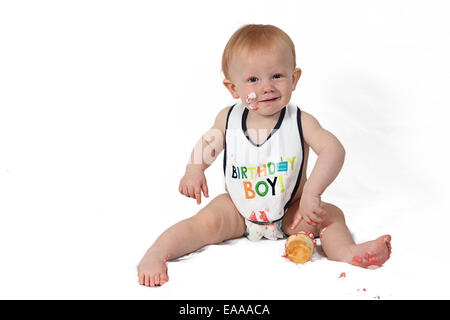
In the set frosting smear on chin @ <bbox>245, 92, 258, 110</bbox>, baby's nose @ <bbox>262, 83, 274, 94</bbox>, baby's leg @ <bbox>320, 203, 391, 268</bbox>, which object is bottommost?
baby's leg @ <bbox>320, 203, 391, 268</bbox>

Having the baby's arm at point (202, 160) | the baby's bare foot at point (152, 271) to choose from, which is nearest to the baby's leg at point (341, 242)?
the baby's arm at point (202, 160)

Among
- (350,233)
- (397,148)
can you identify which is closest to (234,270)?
(350,233)

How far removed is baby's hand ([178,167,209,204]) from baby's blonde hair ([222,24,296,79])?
31 cm

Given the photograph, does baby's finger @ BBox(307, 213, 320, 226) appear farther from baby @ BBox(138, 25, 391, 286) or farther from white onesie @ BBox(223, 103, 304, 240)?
white onesie @ BBox(223, 103, 304, 240)

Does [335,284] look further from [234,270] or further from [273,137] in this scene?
[273,137]

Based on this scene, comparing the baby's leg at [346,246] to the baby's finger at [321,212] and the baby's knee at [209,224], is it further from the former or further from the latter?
the baby's knee at [209,224]

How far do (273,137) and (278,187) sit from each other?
139mm

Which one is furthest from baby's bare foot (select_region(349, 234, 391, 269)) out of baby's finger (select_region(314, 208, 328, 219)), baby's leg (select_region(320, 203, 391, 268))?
baby's finger (select_region(314, 208, 328, 219))

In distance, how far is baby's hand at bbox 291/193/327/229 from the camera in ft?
5.92

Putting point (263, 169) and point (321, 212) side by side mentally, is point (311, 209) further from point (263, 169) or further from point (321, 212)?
point (263, 169)

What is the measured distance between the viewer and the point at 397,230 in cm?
205

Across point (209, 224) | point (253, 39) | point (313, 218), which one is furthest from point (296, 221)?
point (253, 39)

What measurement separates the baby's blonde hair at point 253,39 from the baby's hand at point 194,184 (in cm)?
31

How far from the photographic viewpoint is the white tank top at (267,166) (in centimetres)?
190
